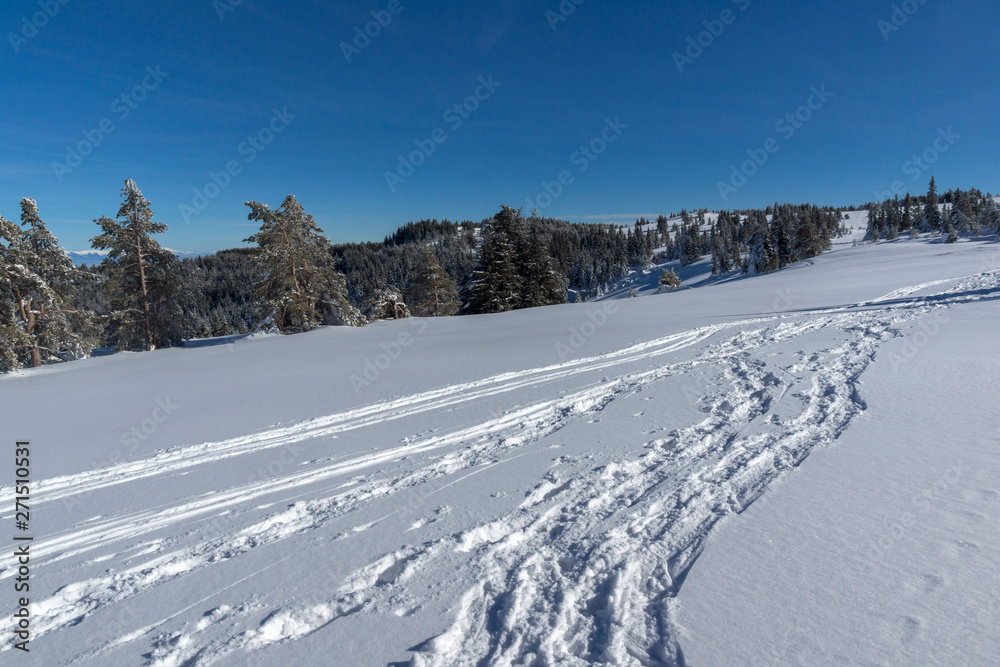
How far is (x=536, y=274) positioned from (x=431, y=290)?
770 cm

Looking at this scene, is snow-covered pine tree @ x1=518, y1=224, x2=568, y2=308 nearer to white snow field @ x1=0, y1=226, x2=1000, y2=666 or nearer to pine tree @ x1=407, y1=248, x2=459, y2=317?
pine tree @ x1=407, y1=248, x2=459, y2=317

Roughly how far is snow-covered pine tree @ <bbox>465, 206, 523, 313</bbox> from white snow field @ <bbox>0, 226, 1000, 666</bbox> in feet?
58.6

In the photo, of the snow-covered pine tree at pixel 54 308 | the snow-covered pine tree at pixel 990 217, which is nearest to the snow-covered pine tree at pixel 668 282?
the snow-covered pine tree at pixel 990 217

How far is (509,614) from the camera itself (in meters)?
2.59

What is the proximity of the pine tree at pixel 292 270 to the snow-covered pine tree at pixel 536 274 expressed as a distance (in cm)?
1125

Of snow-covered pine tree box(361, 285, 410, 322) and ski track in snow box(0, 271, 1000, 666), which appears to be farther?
snow-covered pine tree box(361, 285, 410, 322)

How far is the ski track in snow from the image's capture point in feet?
8.26

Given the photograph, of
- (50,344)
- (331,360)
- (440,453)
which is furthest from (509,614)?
(50,344)

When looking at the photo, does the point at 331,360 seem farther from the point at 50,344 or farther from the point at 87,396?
the point at 50,344

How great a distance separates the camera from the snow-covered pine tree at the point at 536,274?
2738 cm

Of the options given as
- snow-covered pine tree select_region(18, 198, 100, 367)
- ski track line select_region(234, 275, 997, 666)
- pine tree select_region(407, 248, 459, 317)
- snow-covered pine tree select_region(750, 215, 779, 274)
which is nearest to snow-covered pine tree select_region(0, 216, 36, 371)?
snow-covered pine tree select_region(18, 198, 100, 367)

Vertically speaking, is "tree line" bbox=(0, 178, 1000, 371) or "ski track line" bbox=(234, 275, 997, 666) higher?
"tree line" bbox=(0, 178, 1000, 371)

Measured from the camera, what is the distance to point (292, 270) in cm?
2100

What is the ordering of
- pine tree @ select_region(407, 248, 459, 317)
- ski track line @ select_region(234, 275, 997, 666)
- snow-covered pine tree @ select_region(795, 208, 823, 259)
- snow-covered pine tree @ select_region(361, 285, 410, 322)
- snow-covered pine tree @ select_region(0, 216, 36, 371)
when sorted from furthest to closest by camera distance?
snow-covered pine tree @ select_region(795, 208, 823, 259)
pine tree @ select_region(407, 248, 459, 317)
snow-covered pine tree @ select_region(361, 285, 410, 322)
snow-covered pine tree @ select_region(0, 216, 36, 371)
ski track line @ select_region(234, 275, 997, 666)
